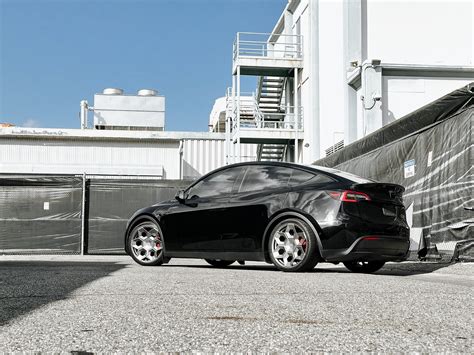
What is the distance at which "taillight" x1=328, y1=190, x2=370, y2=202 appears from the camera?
779 centimetres

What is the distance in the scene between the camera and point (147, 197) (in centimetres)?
1634

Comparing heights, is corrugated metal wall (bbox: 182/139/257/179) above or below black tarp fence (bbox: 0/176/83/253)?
above

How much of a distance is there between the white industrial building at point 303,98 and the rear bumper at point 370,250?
10.4 m

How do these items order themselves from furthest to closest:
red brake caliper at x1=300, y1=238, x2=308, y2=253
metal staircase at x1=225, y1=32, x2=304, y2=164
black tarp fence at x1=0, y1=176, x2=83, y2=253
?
metal staircase at x1=225, y1=32, x2=304, y2=164
black tarp fence at x1=0, y1=176, x2=83, y2=253
red brake caliper at x1=300, y1=238, x2=308, y2=253

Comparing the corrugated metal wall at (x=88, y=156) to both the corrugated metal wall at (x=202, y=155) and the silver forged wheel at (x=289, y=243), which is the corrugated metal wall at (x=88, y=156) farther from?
the silver forged wheel at (x=289, y=243)

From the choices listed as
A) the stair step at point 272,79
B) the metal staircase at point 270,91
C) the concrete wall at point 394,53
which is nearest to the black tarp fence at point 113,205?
the concrete wall at point 394,53

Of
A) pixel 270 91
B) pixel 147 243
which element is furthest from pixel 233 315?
pixel 270 91

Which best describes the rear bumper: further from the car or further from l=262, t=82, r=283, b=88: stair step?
l=262, t=82, r=283, b=88: stair step

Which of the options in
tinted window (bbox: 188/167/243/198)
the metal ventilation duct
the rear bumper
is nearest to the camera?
the rear bumper

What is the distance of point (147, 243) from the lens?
9.50 m

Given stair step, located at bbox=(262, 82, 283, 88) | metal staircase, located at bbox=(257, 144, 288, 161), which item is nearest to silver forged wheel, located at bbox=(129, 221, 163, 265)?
metal staircase, located at bbox=(257, 144, 288, 161)

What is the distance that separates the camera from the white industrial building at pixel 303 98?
62.1ft

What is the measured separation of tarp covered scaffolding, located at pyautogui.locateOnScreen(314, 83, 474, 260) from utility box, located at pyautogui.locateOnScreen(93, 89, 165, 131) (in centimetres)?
2739

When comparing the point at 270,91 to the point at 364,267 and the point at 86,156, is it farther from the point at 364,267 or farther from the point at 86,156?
the point at 364,267
